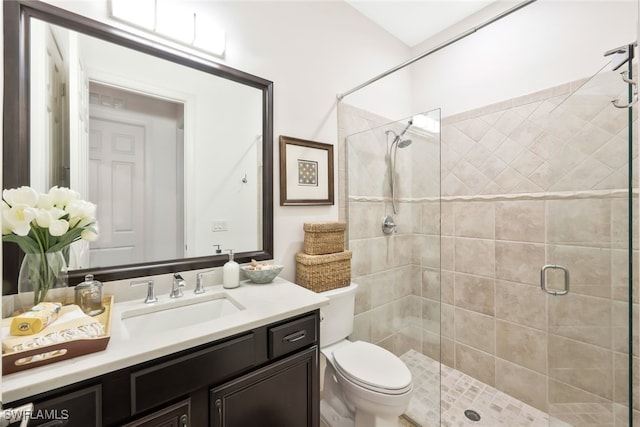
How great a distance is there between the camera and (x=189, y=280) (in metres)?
1.43

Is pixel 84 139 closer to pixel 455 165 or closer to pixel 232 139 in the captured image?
pixel 232 139

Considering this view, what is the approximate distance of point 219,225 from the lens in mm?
1542

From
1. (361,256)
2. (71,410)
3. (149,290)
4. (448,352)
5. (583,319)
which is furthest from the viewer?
(448,352)

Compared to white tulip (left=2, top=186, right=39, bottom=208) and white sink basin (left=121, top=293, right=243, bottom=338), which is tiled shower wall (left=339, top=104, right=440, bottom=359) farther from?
white tulip (left=2, top=186, right=39, bottom=208)

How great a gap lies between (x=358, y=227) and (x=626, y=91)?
1.44 meters

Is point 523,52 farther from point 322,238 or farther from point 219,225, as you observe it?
point 219,225

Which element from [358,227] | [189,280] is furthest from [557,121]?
[189,280]

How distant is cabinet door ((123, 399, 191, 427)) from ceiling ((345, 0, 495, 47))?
2513mm

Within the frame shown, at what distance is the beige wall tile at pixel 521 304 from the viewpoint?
72.0 inches

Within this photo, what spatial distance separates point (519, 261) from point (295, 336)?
1597 mm

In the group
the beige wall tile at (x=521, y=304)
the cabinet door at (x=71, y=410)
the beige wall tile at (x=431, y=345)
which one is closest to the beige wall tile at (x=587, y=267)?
the beige wall tile at (x=521, y=304)

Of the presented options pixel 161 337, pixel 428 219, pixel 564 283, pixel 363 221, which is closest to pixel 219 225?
pixel 161 337

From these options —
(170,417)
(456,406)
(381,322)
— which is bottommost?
(456,406)

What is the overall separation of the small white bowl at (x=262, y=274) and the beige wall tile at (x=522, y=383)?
169 centimetres
